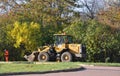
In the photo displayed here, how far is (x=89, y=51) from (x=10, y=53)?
895cm

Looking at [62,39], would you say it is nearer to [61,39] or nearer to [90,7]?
[61,39]

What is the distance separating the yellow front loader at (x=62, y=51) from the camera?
36.9 m

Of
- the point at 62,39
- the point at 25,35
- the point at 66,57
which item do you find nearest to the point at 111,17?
the point at 62,39

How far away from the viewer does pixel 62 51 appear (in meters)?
37.6

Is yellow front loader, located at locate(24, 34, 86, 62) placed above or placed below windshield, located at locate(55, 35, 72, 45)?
below

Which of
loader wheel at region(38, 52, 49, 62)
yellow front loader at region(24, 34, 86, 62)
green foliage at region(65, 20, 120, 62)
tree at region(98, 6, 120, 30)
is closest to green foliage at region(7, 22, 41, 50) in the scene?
yellow front loader at region(24, 34, 86, 62)

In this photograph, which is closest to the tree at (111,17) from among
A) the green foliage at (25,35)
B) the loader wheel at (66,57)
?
the green foliage at (25,35)

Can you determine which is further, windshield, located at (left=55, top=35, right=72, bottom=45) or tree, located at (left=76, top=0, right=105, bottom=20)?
tree, located at (left=76, top=0, right=105, bottom=20)

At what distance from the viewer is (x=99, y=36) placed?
40.8 m

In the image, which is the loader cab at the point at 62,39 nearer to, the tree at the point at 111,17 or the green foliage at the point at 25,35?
Answer: the green foliage at the point at 25,35

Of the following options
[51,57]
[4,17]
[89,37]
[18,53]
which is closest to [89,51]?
[89,37]

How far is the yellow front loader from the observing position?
121 feet

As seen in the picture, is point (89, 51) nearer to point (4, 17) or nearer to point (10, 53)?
point (10, 53)

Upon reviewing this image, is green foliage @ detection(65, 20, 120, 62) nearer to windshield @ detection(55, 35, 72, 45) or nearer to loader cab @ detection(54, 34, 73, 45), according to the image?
loader cab @ detection(54, 34, 73, 45)
